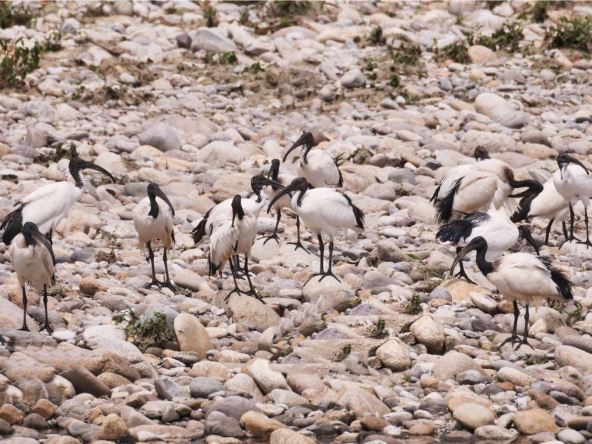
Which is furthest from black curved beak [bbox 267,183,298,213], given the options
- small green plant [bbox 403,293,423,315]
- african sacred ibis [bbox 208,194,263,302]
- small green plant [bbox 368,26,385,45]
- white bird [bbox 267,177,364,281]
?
small green plant [bbox 368,26,385,45]

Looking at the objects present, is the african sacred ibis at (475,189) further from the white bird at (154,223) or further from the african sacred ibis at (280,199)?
the white bird at (154,223)

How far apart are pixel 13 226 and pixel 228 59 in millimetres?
9983

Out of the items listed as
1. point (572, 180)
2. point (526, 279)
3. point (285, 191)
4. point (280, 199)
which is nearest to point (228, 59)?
point (280, 199)

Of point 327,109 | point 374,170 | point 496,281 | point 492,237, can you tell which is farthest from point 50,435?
point 327,109

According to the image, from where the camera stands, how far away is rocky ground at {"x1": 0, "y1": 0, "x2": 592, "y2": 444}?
889 centimetres

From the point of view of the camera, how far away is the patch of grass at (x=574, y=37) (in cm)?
2161

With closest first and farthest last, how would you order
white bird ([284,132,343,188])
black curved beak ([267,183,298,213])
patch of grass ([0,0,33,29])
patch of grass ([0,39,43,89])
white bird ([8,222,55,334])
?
white bird ([8,222,55,334]) → black curved beak ([267,183,298,213]) → white bird ([284,132,343,188]) → patch of grass ([0,39,43,89]) → patch of grass ([0,0,33,29])

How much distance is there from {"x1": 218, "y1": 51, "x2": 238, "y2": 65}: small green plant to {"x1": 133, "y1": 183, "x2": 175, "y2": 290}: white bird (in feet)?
28.3

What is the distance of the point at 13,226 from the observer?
11.1m

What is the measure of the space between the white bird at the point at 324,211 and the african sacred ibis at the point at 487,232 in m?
1.11

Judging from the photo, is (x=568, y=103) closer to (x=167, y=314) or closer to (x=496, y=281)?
Result: (x=496, y=281)

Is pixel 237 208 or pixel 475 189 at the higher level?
pixel 237 208

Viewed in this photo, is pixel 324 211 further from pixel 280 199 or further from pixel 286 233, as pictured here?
pixel 286 233

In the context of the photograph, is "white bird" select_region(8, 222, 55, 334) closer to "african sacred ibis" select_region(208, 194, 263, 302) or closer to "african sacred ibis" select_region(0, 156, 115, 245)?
"african sacred ibis" select_region(0, 156, 115, 245)
